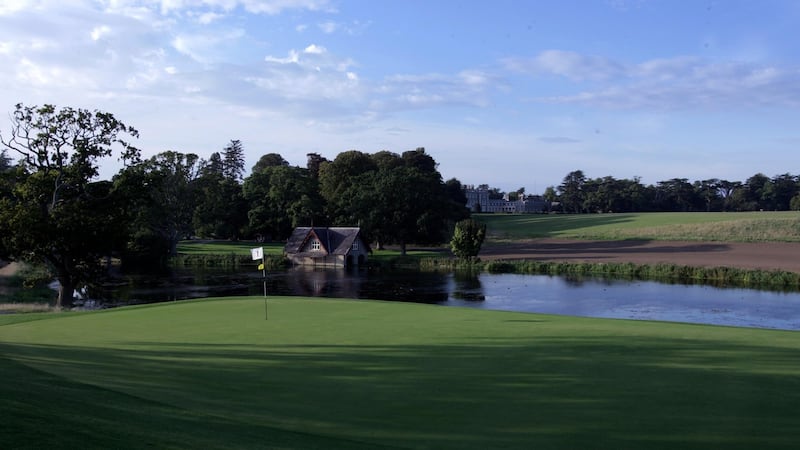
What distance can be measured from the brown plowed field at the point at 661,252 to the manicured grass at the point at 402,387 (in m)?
41.5

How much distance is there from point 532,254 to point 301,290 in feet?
98.4

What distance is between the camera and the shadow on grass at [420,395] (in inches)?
257

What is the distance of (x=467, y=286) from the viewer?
45.8 metres

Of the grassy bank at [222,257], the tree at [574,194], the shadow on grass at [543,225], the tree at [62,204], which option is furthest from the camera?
the tree at [574,194]

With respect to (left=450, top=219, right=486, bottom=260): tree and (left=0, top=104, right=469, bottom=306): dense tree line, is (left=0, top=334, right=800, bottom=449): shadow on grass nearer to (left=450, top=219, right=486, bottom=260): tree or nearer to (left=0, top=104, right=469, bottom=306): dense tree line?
(left=0, top=104, right=469, bottom=306): dense tree line

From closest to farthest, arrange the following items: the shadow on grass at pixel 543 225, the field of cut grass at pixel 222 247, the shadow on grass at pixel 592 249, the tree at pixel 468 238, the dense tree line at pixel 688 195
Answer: the tree at pixel 468 238 < the shadow on grass at pixel 592 249 < the field of cut grass at pixel 222 247 < the shadow on grass at pixel 543 225 < the dense tree line at pixel 688 195

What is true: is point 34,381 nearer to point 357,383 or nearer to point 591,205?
point 357,383

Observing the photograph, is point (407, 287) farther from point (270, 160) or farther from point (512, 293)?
point (270, 160)

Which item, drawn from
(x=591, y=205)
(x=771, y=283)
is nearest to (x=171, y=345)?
(x=771, y=283)

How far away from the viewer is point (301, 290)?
45.8 metres

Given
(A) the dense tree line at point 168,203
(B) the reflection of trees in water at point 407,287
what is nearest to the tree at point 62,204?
(A) the dense tree line at point 168,203

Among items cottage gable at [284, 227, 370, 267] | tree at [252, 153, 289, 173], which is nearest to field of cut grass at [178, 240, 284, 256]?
cottage gable at [284, 227, 370, 267]

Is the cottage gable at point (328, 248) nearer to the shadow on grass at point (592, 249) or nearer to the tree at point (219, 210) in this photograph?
the shadow on grass at point (592, 249)

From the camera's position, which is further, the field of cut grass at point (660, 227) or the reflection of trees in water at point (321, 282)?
the field of cut grass at point (660, 227)
